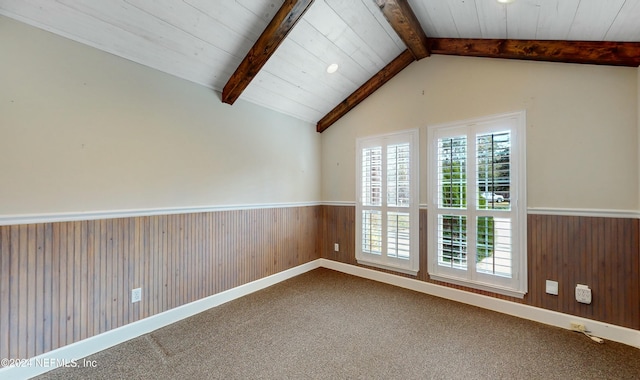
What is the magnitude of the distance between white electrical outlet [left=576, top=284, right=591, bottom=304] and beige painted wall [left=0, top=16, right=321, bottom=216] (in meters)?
3.43

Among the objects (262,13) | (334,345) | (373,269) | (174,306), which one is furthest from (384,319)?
(262,13)

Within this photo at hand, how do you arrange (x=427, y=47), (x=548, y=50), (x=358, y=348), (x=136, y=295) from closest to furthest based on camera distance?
(x=358, y=348) < (x=136, y=295) < (x=548, y=50) < (x=427, y=47)

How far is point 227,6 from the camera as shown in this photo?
83.2 inches

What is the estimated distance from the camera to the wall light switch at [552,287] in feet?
7.98

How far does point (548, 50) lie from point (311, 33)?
2.22 metres

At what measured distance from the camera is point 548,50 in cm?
239

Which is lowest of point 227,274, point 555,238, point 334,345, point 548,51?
point 334,345

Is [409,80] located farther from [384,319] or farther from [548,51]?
[384,319]

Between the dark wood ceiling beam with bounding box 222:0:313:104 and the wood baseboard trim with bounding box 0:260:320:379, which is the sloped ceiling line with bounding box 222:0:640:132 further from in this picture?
the wood baseboard trim with bounding box 0:260:320:379

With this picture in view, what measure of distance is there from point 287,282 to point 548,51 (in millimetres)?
3799

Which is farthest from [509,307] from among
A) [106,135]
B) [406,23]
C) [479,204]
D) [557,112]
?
[106,135]

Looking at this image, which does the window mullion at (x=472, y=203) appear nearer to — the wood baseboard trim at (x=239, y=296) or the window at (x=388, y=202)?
the wood baseboard trim at (x=239, y=296)

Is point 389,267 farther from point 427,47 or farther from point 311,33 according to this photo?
point 311,33

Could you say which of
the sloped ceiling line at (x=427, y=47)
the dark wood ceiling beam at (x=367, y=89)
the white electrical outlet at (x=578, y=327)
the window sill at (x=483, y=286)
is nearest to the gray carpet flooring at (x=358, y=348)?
the white electrical outlet at (x=578, y=327)
